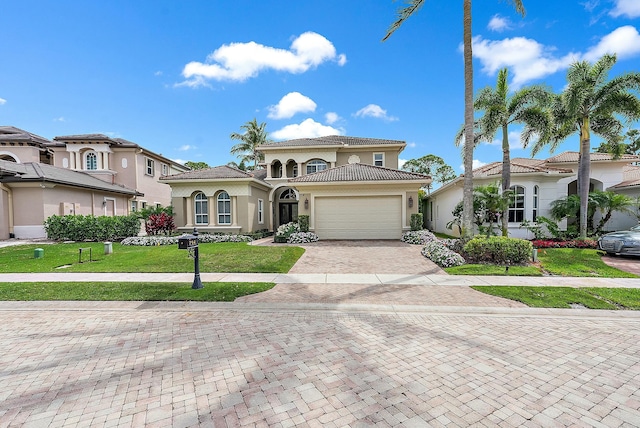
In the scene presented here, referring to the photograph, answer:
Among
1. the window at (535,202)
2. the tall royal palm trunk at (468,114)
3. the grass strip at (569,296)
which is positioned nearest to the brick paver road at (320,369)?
the grass strip at (569,296)

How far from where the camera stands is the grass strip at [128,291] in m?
6.56

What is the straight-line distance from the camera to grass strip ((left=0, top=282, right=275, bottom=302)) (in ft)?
21.5

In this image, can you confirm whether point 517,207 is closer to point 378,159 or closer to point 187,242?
point 378,159

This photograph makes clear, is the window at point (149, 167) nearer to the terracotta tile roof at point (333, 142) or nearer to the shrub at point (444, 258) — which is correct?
the terracotta tile roof at point (333, 142)

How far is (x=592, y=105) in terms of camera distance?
13969mm

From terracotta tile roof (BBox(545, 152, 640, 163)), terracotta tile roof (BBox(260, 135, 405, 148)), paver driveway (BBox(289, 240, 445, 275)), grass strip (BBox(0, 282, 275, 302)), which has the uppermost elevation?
terracotta tile roof (BBox(260, 135, 405, 148))

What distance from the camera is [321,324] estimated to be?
512 cm

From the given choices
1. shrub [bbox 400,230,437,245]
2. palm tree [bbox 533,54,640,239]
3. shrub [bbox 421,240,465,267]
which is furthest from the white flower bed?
palm tree [bbox 533,54,640,239]

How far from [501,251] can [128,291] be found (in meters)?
11.9

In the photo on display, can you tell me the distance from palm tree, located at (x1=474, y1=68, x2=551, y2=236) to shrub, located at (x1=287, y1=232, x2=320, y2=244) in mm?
10031

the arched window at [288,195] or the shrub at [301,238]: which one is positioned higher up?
the arched window at [288,195]

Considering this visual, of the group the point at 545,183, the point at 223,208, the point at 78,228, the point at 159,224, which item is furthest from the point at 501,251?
the point at 78,228

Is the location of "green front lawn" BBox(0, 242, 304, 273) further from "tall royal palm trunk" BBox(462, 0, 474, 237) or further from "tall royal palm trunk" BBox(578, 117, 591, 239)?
"tall royal palm trunk" BBox(578, 117, 591, 239)

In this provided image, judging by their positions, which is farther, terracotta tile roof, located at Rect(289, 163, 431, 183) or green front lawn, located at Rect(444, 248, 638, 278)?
terracotta tile roof, located at Rect(289, 163, 431, 183)
